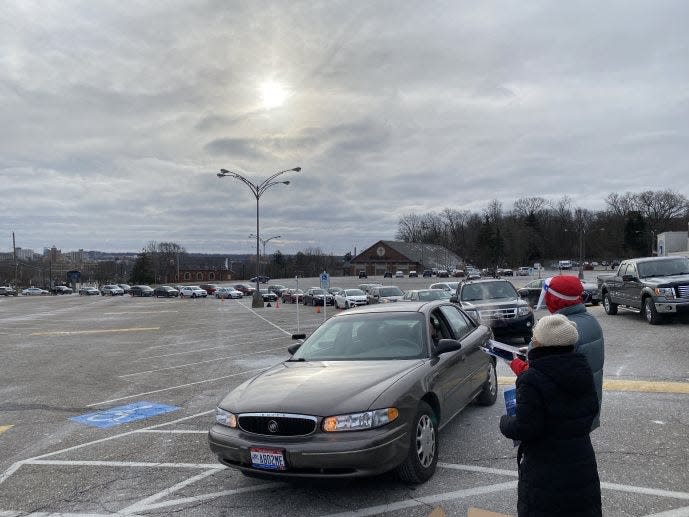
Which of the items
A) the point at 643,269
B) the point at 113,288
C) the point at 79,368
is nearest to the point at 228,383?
the point at 79,368

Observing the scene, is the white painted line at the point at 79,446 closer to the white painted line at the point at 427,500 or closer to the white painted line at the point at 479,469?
the white painted line at the point at 427,500

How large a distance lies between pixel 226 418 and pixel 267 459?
24.8 inches

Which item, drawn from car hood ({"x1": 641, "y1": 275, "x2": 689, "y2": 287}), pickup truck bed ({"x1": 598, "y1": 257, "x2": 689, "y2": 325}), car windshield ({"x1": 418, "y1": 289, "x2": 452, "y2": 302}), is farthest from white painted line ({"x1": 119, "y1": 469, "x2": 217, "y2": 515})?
car windshield ({"x1": 418, "y1": 289, "x2": 452, "y2": 302})

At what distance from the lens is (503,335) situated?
13844 mm

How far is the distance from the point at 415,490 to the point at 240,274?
479 ft

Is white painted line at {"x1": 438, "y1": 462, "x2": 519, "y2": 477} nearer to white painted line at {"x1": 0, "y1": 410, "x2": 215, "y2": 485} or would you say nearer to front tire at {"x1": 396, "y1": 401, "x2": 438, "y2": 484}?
front tire at {"x1": 396, "y1": 401, "x2": 438, "y2": 484}

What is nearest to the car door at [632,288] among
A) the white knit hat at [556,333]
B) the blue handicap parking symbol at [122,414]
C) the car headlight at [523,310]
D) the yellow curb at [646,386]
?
the car headlight at [523,310]

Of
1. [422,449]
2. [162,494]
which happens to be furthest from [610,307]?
[162,494]

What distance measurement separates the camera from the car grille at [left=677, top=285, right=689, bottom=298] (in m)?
14.2

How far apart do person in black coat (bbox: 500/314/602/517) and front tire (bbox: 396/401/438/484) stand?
187 centimetres

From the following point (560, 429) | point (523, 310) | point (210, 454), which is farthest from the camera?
point (523, 310)

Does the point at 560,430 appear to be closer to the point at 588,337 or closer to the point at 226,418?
the point at 588,337

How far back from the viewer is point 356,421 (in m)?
4.25

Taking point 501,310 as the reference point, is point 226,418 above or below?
below
